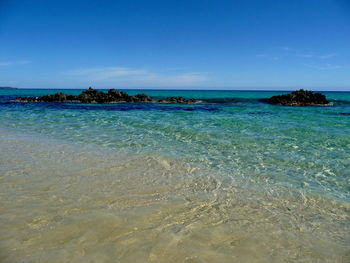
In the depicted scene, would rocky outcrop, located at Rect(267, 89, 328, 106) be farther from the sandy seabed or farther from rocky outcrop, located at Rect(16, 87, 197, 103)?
the sandy seabed

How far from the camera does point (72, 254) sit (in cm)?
292

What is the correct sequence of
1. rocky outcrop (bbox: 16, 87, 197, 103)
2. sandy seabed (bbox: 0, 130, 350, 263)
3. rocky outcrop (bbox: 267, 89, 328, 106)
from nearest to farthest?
sandy seabed (bbox: 0, 130, 350, 263) → rocky outcrop (bbox: 267, 89, 328, 106) → rocky outcrop (bbox: 16, 87, 197, 103)

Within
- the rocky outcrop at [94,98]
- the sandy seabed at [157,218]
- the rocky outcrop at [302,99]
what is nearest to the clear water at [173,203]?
the sandy seabed at [157,218]

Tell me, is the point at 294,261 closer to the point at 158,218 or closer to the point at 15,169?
the point at 158,218

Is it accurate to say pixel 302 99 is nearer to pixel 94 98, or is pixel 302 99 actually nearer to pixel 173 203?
pixel 94 98

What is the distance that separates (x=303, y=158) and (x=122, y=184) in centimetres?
546

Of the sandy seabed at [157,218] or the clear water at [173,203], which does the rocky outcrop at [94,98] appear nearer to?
the clear water at [173,203]

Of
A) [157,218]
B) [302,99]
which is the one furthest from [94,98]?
[157,218]

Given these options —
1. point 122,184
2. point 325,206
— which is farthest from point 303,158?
point 122,184

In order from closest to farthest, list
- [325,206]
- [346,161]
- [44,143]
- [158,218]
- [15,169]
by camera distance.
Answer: [158,218], [325,206], [15,169], [346,161], [44,143]

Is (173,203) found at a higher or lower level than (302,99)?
lower

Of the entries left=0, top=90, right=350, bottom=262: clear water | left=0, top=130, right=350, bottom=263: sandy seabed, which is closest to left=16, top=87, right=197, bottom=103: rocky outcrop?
left=0, top=90, right=350, bottom=262: clear water

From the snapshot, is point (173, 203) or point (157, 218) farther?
point (173, 203)

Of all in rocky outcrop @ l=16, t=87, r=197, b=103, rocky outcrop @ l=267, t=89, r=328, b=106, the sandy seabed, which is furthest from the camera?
rocky outcrop @ l=16, t=87, r=197, b=103
